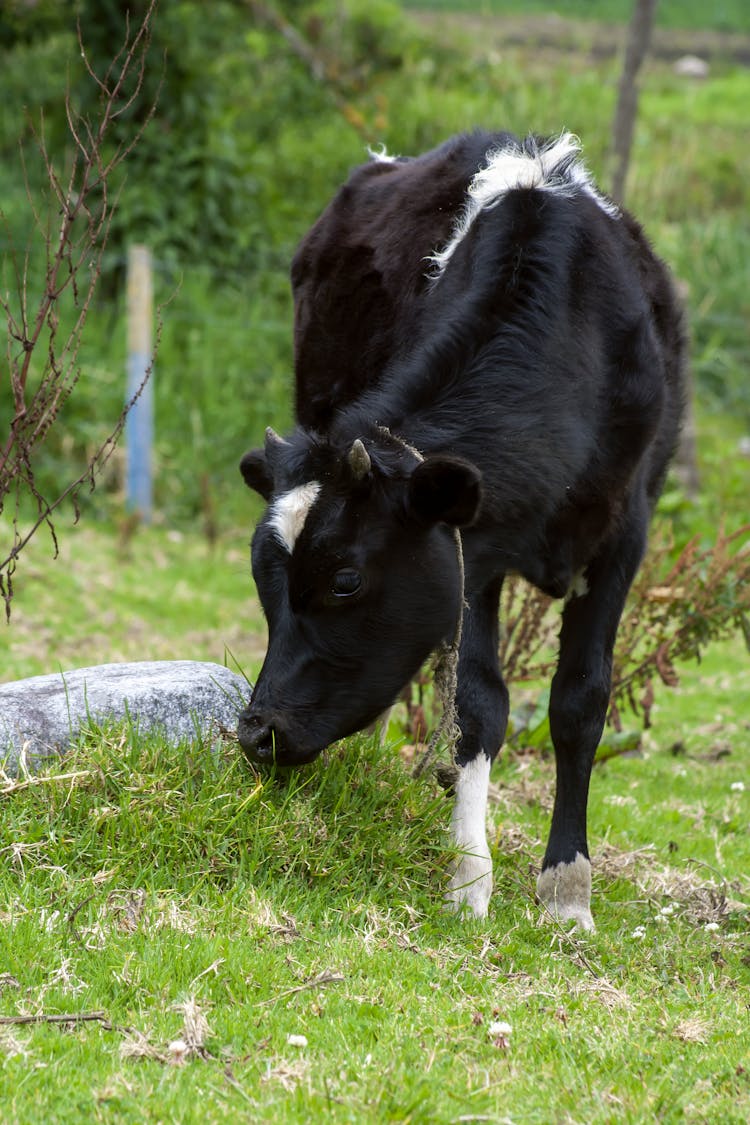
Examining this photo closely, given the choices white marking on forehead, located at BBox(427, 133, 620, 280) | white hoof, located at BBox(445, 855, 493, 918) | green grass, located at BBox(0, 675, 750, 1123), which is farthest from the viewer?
white marking on forehead, located at BBox(427, 133, 620, 280)

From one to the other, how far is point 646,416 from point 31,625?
5.04 metres

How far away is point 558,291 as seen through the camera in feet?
15.7

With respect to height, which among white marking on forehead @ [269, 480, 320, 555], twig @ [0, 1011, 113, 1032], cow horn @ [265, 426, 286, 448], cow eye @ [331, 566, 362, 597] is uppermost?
cow horn @ [265, 426, 286, 448]

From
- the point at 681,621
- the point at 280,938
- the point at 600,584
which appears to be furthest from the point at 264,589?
the point at 681,621

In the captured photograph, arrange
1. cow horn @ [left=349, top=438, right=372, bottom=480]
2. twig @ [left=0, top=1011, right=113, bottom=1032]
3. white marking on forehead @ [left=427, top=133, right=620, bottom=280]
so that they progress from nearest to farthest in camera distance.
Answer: twig @ [left=0, top=1011, right=113, bottom=1032] → cow horn @ [left=349, top=438, right=372, bottom=480] → white marking on forehead @ [left=427, top=133, right=620, bottom=280]

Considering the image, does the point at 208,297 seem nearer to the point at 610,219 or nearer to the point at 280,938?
the point at 610,219

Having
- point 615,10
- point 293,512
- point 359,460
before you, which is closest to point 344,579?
point 293,512

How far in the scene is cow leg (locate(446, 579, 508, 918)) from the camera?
4664 millimetres

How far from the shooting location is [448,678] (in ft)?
15.3

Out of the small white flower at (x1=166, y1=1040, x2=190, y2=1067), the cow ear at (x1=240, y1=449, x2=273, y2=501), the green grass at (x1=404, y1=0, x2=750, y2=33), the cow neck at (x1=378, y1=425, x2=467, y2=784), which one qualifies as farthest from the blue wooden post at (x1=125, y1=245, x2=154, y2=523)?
the green grass at (x1=404, y1=0, x2=750, y2=33)

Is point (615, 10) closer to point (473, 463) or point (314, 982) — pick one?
point (473, 463)

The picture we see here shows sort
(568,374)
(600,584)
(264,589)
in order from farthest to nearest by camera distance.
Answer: (600,584)
(568,374)
(264,589)

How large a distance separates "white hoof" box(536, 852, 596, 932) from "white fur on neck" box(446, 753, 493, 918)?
257 mm

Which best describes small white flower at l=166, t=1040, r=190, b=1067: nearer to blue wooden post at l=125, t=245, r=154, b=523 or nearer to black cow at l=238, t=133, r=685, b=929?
black cow at l=238, t=133, r=685, b=929
